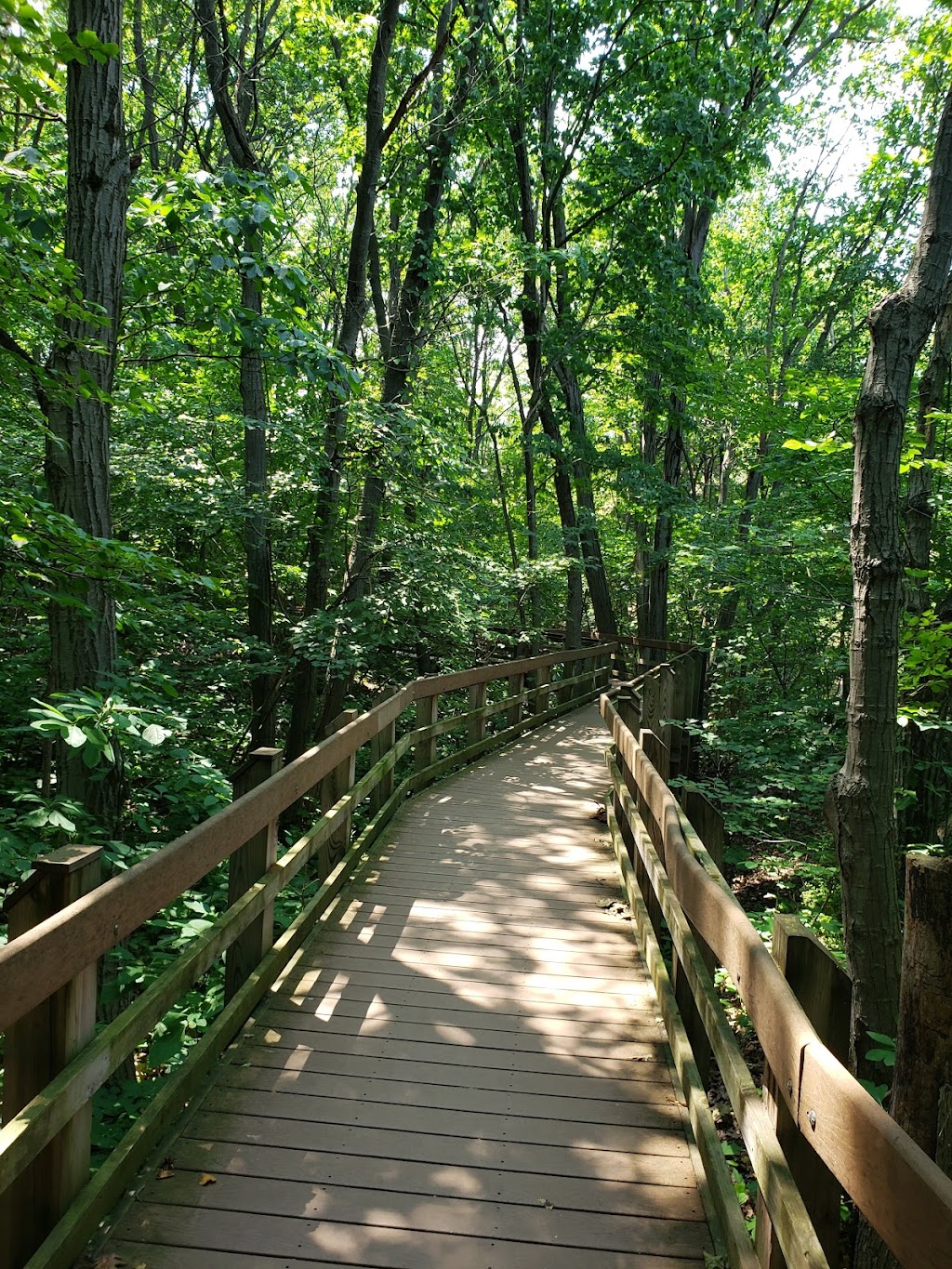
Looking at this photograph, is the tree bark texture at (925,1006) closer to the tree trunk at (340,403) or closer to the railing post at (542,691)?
the tree trunk at (340,403)

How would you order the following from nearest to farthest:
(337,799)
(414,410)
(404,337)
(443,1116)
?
(443,1116) < (337,799) < (414,410) < (404,337)

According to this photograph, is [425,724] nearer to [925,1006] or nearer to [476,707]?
[476,707]

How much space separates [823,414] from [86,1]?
7.49 m

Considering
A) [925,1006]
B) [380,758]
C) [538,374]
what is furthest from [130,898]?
[538,374]

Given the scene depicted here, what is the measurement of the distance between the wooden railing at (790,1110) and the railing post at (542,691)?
922 cm

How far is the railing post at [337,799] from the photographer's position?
493 centimetres

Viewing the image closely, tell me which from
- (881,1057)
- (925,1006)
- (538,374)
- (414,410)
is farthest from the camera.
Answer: (538,374)

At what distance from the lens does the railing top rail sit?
185 centimetres

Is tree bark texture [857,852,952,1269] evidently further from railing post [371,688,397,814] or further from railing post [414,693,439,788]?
railing post [414,693,439,788]

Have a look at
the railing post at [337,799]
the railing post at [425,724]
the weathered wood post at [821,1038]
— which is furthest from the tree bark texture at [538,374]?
the weathered wood post at [821,1038]

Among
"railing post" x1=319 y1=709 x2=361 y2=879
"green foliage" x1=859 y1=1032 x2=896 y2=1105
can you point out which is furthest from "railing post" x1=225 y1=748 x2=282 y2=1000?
"green foliage" x1=859 y1=1032 x2=896 y2=1105

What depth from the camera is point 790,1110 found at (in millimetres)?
1774

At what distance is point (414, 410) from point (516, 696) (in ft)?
12.6

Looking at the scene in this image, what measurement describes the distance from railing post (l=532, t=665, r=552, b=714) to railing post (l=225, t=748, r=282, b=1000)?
8.73 metres
